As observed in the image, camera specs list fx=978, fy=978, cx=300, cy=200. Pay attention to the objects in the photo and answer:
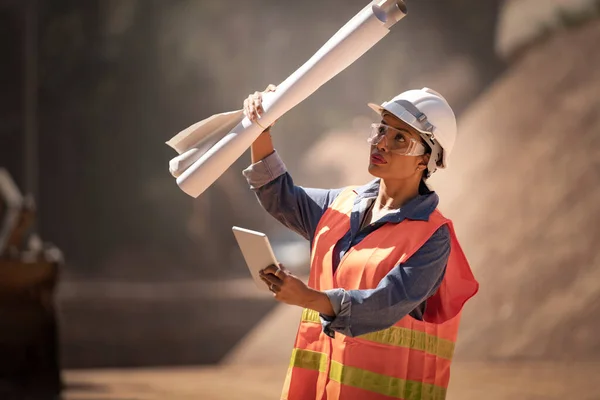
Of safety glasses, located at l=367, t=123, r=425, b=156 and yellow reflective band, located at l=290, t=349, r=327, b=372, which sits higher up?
safety glasses, located at l=367, t=123, r=425, b=156

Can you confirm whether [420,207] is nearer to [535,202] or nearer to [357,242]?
[357,242]

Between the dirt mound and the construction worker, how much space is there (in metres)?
5.97

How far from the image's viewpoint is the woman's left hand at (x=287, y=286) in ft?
8.11

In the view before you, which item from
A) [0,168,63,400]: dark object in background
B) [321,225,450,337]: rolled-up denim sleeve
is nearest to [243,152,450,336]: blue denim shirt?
[321,225,450,337]: rolled-up denim sleeve

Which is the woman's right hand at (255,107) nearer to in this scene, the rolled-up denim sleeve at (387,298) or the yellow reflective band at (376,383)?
the rolled-up denim sleeve at (387,298)

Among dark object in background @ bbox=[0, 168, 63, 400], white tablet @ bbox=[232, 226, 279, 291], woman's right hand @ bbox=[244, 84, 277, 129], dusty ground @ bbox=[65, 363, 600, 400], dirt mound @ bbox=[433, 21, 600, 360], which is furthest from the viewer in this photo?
dirt mound @ bbox=[433, 21, 600, 360]

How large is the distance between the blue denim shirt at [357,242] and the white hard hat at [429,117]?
134mm

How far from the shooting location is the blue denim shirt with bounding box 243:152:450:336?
2.54m

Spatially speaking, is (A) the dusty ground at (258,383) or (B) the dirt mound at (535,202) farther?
(B) the dirt mound at (535,202)

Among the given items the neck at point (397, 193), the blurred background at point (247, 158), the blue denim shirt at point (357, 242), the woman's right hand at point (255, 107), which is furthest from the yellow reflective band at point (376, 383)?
the blurred background at point (247, 158)

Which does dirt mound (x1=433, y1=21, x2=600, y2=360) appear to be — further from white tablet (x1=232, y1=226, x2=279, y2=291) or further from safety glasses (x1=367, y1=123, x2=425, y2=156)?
white tablet (x1=232, y1=226, x2=279, y2=291)

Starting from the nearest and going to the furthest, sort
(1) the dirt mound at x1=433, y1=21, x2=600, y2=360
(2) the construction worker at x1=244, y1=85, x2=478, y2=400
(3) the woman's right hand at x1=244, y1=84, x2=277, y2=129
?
(2) the construction worker at x1=244, y1=85, x2=478, y2=400, (3) the woman's right hand at x1=244, y1=84, x2=277, y2=129, (1) the dirt mound at x1=433, y1=21, x2=600, y2=360

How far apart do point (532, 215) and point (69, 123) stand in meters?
4.27

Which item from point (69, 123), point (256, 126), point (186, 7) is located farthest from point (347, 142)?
point (256, 126)
